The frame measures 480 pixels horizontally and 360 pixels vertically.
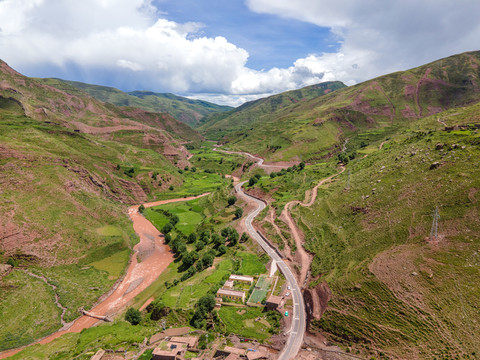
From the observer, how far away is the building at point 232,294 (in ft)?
199

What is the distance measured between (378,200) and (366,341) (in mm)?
39375

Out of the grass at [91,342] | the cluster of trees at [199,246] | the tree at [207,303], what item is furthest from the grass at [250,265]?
the grass at [91,342]

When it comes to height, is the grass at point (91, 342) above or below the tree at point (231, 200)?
below

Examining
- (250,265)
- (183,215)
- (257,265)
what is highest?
(183,215)

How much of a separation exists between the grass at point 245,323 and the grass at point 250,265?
14703mm

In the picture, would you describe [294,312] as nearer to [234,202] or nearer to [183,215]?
[234,202]

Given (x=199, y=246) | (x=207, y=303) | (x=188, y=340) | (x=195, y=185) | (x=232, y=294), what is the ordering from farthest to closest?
(x=195, y=185) → (x=199, y=246) → (x=232, y=294) → (x=207, y=303) → (x=188, y=340)

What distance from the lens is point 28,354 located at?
5028 cm

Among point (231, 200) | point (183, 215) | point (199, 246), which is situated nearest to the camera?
point (199, 246)

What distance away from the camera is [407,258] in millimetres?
53125

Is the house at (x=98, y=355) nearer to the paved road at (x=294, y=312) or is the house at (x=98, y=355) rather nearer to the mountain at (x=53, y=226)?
the mountain at (x=53, y=226)

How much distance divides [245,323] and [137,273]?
145 feet

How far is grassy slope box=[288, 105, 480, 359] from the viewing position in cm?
4341

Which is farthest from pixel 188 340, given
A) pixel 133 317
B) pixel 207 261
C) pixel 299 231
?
pixel 299 231
